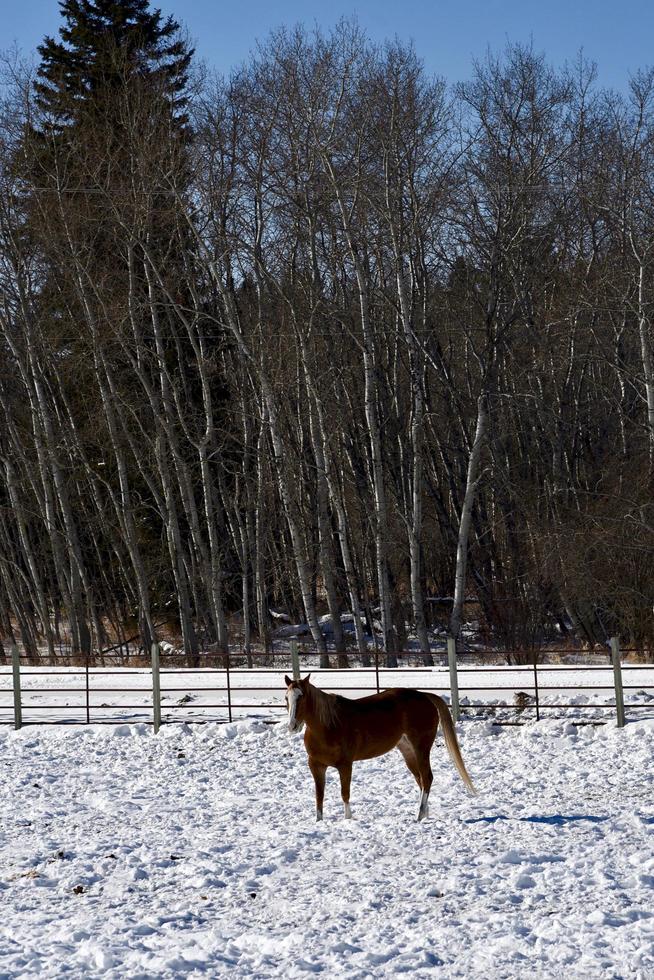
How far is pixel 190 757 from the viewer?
13922mm

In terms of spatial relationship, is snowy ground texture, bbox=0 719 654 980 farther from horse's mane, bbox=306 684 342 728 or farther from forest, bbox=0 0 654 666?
forest, bbox=0 0 654 666

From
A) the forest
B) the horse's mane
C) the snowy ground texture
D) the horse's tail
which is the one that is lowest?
the snowy ground texture

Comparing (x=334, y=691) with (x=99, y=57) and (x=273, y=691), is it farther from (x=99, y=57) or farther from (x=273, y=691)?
(x=99, y=57)

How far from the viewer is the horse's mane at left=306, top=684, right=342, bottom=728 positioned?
376 inches

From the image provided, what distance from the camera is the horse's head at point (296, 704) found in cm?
922

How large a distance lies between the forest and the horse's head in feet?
42.2

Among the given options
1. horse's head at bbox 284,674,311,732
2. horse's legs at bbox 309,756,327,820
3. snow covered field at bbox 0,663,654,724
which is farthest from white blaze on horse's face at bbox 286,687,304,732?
snow covered field at bbox 0,663,654,724

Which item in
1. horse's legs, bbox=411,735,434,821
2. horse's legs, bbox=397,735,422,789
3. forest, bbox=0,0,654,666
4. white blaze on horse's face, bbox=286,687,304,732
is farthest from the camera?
forest, bbox=0,0,654,666

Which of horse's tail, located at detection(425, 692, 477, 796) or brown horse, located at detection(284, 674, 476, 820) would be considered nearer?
brown horse, located at detection(284, 674, 476, 820)

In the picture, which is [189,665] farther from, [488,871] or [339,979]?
[339,979]

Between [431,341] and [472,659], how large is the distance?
868 cm

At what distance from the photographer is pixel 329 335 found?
27609 millimetres

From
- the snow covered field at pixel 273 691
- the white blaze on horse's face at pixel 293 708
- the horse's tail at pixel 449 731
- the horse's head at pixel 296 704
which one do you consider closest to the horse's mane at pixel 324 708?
the horse's head at pixel 296 704

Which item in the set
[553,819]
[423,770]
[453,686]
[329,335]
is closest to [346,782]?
[423,770]
